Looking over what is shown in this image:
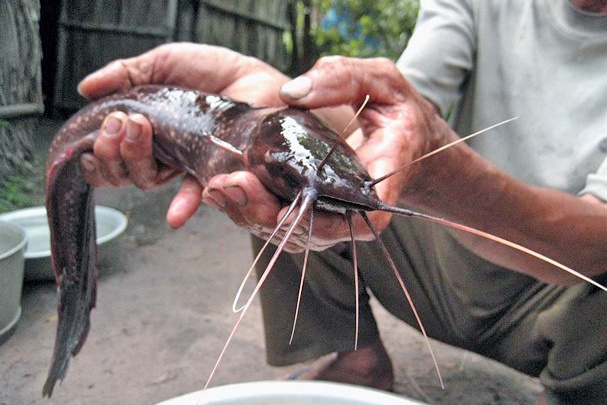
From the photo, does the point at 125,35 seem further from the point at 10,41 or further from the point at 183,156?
the point at 183,156

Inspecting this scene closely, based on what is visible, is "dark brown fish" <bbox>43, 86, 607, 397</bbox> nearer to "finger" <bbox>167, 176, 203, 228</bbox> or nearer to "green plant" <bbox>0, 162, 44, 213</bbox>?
"finger" <bbox>167, 176, 203, 228</bbox>

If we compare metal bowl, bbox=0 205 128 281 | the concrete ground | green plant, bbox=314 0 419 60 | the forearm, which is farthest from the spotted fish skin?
green plant, bbox=314 0 419 60

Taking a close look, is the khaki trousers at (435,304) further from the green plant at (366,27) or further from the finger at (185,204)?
the green plant at (366,27)

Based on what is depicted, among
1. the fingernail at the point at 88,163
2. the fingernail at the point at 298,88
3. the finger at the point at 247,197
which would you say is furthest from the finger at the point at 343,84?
the fingernail at the point at 88,163

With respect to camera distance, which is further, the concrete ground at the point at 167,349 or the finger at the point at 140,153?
the concrete ground at the point at 167,349

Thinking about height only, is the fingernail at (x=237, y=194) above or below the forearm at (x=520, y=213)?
above

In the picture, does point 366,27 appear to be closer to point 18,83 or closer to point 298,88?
point 18,83
